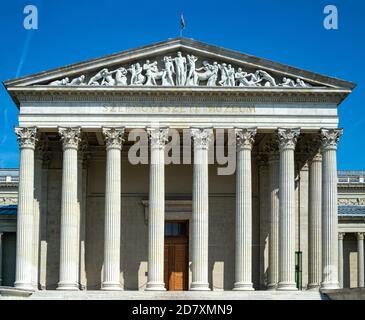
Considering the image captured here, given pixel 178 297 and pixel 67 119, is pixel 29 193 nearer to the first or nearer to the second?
pixel 67 119

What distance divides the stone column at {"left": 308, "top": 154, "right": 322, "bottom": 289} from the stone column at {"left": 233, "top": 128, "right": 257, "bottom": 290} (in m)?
5.30

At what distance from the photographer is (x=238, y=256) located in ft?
209

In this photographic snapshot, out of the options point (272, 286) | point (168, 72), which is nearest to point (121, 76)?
point (168, 72)

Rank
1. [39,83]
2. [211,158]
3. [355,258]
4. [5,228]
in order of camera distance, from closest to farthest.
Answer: [39,83], [211,158], [5,228], [355,258]

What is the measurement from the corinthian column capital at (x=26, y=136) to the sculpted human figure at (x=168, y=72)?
9.56 metres

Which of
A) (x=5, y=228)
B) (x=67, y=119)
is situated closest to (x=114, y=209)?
(x=67, y=119)

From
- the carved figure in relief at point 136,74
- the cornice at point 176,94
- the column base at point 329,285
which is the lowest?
the column base at point 329,285

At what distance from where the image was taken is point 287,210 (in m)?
63.9

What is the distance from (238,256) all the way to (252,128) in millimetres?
8881

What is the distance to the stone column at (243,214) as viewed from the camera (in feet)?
208

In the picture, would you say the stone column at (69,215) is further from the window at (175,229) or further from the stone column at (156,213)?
the window at (175,229)

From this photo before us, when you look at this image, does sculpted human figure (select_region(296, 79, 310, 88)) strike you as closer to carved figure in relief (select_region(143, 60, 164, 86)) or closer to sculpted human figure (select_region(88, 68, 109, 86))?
carved figure in relief (select_region(143, 60, 164, 86))

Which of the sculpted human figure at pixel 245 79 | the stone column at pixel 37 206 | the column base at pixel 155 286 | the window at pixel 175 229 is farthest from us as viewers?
the window at pixel 175 229

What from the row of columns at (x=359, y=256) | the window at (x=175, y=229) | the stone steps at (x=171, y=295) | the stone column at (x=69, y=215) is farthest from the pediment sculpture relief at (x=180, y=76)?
the row of columns at (x=359, y=256)
